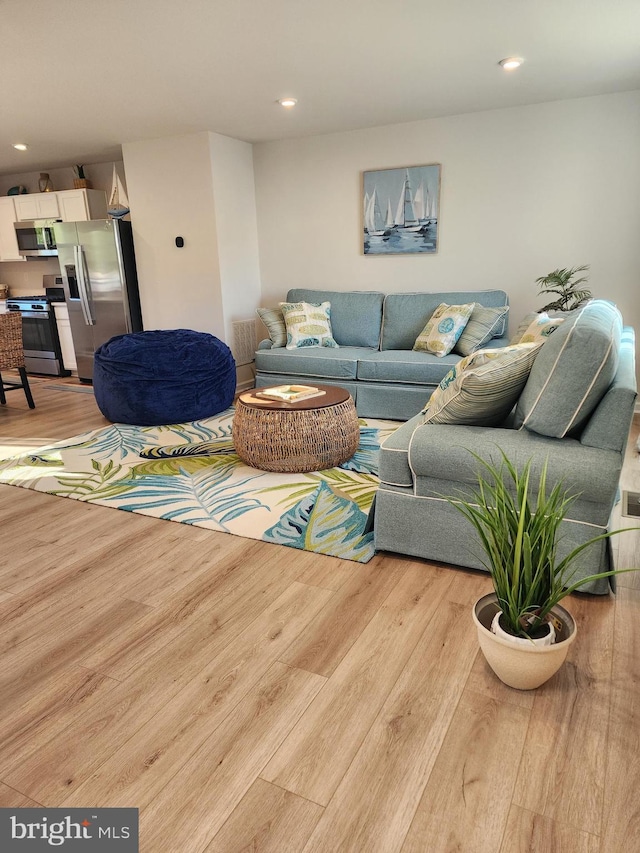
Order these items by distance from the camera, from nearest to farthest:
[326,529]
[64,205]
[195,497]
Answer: [326,529], [195,497], [64,205]

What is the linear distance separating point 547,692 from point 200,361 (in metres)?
3.58

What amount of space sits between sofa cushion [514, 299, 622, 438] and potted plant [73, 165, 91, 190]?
20.0 feet

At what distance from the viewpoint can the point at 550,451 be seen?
6.79 feet

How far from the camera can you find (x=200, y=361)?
14.9 feet

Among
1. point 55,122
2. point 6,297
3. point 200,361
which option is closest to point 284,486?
point 200,361

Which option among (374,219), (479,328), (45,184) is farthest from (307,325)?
(45,184)

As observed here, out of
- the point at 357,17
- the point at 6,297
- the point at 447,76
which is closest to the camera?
the point at 357,17

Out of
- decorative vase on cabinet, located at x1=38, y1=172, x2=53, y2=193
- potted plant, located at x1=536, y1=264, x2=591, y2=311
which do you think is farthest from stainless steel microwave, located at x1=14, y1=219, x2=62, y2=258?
potted plant, located at x1=536, y1=264, x2=591, y2=311

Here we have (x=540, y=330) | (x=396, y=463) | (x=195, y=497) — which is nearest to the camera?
(x=396, y=463)

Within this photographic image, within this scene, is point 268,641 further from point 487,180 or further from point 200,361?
point 487,180

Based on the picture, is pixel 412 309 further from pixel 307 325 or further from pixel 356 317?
pixel 307 325

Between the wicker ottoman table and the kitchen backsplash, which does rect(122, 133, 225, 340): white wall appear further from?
the wicker ottoman table

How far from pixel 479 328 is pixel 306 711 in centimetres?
349

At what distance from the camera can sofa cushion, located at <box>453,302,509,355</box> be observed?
4.40m
